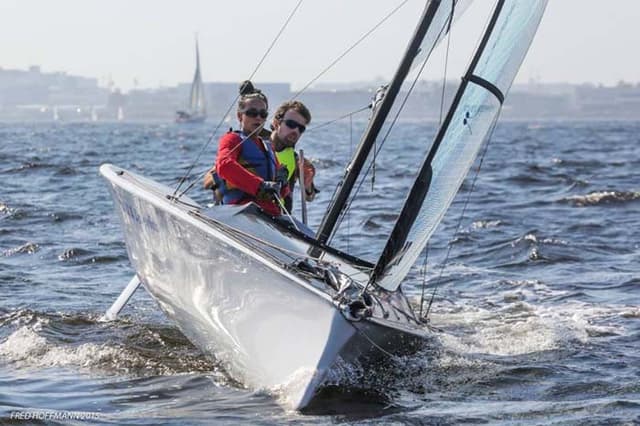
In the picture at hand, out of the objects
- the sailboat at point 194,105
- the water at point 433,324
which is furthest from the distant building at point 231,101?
the water at point 433,324

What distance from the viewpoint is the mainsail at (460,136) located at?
15.6 feet

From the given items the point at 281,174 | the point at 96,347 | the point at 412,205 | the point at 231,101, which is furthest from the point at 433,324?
the point at 231,101

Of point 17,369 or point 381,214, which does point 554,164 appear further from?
point 17,369

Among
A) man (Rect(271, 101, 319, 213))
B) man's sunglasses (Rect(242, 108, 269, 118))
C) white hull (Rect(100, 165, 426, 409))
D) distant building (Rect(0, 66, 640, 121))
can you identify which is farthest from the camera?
distant building (Rect(0, 66, 640, 121))

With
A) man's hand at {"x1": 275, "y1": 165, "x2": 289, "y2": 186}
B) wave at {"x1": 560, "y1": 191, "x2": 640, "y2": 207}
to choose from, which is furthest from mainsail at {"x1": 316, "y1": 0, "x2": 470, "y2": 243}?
wave at {"x1": 560, "y1": 191, "x2": 640, "y2": 207}

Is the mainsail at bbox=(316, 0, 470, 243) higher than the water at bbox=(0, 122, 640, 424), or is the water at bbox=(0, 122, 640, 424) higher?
the mainsail at bbox=(316, 0, 470, 243)

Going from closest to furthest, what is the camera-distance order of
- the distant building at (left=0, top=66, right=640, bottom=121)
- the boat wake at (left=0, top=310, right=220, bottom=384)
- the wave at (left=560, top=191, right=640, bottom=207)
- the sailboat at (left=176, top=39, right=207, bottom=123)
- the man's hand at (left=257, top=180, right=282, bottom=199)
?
1. the boat wake at (left=0, top=310, right=220, bottom=384)
2. the man's hand at (left=257, top=180, right=282, bottom=199)
3. the wave at (left=560, top=191, right=640, bottom=207)
4. the sailboat at (left=176, top=39, right=207, bottom=123)
5. the distant building at (left=0, top=66, right=640, bottom=121)

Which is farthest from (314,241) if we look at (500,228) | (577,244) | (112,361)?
(500,228)

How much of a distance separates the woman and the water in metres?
0.80

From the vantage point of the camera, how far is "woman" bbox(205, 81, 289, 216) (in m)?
5.39

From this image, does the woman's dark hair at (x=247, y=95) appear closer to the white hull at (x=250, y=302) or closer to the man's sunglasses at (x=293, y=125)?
the man's sunglasses at (x=293, y=125)

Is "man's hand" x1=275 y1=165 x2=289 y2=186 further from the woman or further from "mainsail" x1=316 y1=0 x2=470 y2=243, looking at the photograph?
"mainsail" x1=316 y1=0 x2=470 y2=243

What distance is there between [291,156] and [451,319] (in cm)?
150

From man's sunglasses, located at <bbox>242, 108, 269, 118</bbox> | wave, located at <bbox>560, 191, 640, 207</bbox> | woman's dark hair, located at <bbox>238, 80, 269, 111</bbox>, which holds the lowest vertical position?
wave, located at <bbox>560, 191, 640, 207</bbox>
